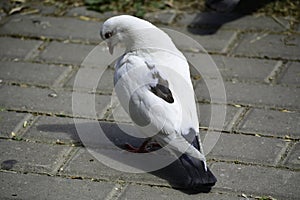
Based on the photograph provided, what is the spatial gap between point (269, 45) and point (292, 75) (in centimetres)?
56

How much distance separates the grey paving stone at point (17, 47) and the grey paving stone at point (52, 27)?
15 centimetres

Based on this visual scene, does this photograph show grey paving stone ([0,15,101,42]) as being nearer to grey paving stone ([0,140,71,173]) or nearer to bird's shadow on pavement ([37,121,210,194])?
bird's shadow on pavement ([37,121,210,194])

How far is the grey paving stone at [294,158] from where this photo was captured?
4.14m

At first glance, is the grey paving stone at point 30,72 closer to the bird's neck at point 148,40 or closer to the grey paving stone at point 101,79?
the grey paving stone at point 101,79

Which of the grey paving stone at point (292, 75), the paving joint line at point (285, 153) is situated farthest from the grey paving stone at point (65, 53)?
the paving joint line at point (285, 153)

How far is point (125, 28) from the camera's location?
4266mm

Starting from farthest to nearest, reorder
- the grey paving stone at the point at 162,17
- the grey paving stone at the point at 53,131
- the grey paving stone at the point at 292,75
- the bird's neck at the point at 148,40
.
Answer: the grey paving stone at the point at 162,17 < the grey paving stone at the point at 292,75 < the grey paving stone at the point at 53,131 < the bird's neck at the point at 148,40

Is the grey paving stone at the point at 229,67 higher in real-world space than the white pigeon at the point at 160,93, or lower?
lower

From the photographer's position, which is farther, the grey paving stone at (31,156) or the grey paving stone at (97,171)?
the grey paving stone at (31,156)

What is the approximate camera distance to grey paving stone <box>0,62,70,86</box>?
5289 millimetres

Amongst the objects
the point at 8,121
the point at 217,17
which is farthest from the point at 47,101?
the point at 217,17

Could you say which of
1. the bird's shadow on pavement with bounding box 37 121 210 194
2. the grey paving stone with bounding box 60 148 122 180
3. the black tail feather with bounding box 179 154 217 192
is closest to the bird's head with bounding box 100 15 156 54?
the bird's shadow on pavement with bounding box 37 121 210 194

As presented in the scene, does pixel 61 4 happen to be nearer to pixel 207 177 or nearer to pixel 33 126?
pixel 33 126

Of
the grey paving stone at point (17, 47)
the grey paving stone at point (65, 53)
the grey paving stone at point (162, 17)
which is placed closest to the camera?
the grey paving stone at point (65, 53)
